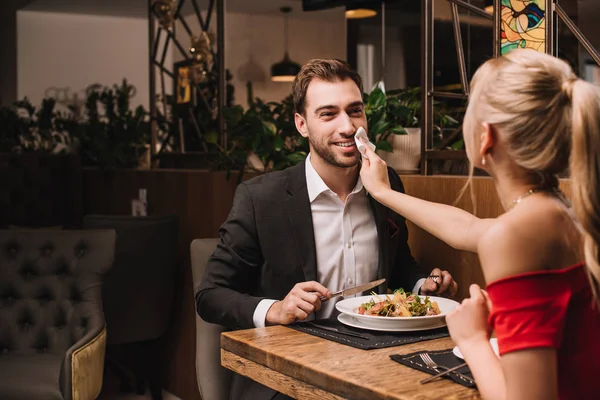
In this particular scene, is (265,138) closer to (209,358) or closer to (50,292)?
(209,358)

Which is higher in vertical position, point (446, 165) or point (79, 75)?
point (79, 75)

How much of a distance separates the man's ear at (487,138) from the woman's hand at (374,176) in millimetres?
585

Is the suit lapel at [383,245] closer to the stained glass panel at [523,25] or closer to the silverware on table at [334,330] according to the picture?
the silverware on table at [334,330]

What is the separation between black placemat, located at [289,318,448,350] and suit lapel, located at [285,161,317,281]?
0.33 meters

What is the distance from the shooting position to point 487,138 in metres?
1.19

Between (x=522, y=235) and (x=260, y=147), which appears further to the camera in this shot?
(x=260, y=147)

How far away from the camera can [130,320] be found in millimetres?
3807

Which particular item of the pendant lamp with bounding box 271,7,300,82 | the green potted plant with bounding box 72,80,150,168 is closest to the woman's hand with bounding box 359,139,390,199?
the green potted plant with bounding box 72,80,150,168

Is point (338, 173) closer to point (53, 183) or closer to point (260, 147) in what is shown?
point (260, 147)

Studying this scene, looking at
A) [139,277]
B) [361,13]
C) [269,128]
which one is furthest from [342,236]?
[361,13]

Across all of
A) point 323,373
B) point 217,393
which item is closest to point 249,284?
point 217,393

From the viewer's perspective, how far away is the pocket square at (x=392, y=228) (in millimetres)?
2330

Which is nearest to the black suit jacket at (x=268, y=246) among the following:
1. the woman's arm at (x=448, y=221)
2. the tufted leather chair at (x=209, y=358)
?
the tufted leather chair at (x=209, y=358)

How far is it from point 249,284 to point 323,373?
90cm
